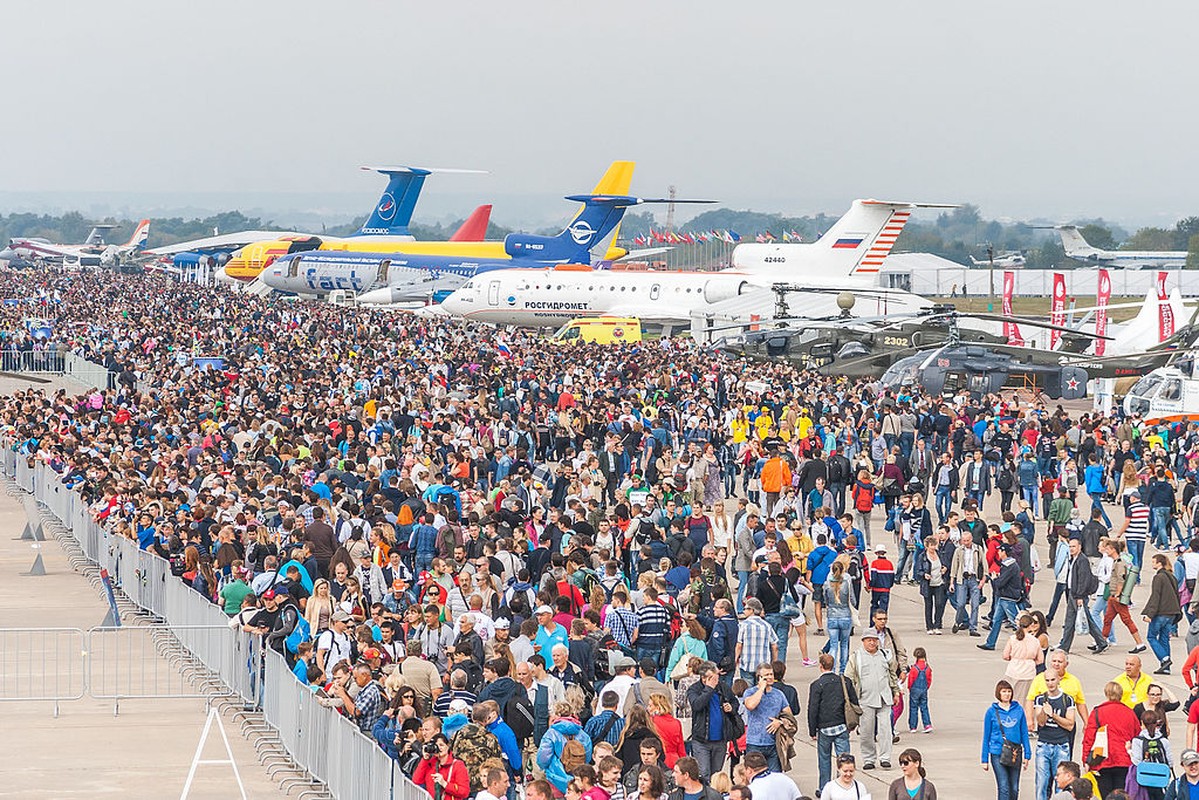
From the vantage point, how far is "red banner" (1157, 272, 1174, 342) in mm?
41438

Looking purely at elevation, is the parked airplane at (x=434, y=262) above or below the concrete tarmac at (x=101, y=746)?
above

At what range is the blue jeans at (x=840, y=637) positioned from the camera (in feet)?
51.1

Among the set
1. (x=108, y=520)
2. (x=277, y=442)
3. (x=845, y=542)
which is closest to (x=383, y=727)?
(x=845, y=542)

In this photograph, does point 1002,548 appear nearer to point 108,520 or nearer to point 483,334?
point 108,520

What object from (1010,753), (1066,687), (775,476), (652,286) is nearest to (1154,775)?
(1010,753)

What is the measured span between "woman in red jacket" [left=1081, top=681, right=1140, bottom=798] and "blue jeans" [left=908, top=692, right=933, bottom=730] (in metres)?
2.83

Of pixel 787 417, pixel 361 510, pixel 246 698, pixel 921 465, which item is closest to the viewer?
pixel 246 698

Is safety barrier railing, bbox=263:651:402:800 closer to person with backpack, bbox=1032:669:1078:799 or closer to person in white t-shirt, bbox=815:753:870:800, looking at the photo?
person in white t-shirt, bbox=815:753:870:800

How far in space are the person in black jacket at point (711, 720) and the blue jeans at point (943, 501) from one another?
12962 millimetres

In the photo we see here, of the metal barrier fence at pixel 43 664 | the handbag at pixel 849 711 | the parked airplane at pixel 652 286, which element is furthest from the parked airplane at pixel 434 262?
the handbag at pixel 849 711

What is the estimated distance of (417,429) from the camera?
27641 mm

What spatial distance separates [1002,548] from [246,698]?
7.16 m

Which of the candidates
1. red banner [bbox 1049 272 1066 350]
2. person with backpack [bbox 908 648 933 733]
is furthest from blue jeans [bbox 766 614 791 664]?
red banner [bbox 1049 272 1066 350]

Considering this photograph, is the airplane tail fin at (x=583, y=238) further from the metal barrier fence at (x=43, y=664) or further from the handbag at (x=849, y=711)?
the handbag at (x=849, y=711)
